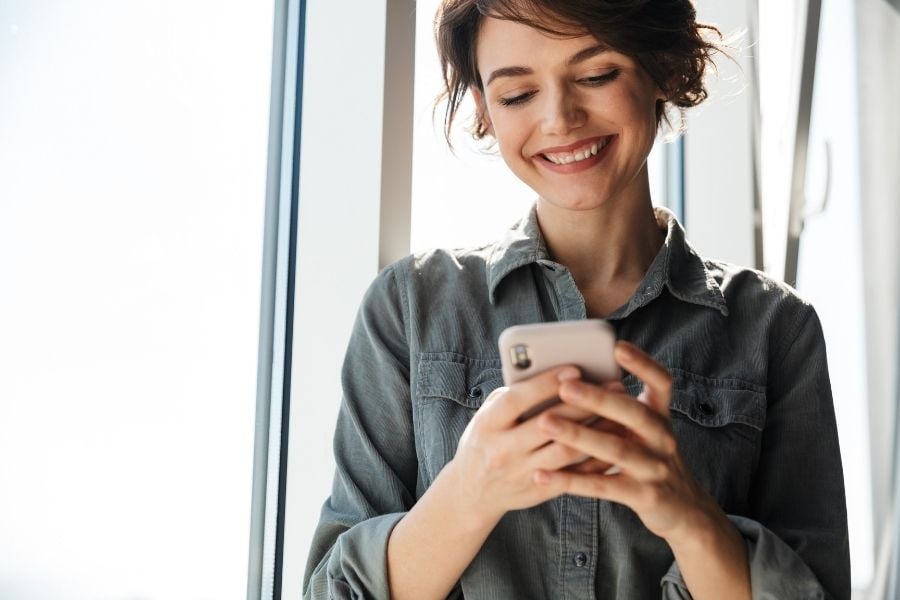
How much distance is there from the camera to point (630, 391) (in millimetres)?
1250

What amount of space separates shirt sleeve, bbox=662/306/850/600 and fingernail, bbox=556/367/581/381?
0.34 meters

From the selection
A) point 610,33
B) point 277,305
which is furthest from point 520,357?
point 277,305

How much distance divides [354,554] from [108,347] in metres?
0.45

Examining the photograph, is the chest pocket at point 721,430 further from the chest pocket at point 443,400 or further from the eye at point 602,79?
the eye at point 602,79

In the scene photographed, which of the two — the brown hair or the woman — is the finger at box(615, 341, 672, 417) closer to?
the woman

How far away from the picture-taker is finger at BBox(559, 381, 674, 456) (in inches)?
33.6

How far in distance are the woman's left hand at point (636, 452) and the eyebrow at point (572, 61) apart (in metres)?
0.46

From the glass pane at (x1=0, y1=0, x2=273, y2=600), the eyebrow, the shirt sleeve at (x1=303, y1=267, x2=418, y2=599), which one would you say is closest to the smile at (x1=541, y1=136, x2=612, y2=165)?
the eyebrow

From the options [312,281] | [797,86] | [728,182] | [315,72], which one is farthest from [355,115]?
[797,86]

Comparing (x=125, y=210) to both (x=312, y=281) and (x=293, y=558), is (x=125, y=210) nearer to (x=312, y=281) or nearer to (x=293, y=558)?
(x=312, y=281)

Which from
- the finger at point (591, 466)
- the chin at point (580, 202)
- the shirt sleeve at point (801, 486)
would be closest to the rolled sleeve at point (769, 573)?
the shirt sleeve at point (801, 486)

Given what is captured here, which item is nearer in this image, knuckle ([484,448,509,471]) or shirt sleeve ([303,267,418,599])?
knuckle ([484,448,509,471])

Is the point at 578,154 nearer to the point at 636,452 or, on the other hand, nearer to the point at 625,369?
the point at 625,369

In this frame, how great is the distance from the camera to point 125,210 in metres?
1.31
